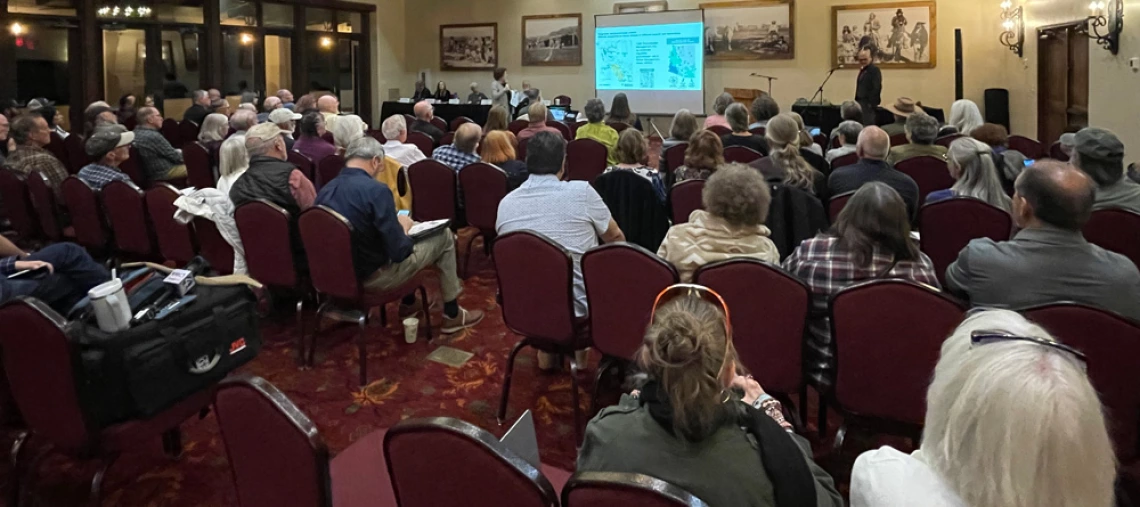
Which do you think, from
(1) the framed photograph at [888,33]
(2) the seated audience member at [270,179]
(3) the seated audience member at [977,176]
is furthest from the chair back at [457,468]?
(1) the framed photograph at [888,33]

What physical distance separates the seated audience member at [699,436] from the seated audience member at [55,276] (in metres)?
2.38

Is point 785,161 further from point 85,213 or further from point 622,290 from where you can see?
point 85,213

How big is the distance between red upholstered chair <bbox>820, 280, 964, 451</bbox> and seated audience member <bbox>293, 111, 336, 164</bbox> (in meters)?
4.95

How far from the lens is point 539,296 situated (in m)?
3.07

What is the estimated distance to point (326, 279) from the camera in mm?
3754

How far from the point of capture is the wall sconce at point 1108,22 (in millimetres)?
6602

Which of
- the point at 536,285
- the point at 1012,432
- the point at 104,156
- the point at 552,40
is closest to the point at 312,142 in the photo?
the point at 104,156

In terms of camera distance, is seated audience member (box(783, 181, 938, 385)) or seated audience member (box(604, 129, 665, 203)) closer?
seated audience member (box(783, 181, 938, 385))

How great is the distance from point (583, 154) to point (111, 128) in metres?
3.83

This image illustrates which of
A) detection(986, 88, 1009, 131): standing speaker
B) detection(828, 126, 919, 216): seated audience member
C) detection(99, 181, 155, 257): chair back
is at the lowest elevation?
detection(99, 181, 155, 257): chair back

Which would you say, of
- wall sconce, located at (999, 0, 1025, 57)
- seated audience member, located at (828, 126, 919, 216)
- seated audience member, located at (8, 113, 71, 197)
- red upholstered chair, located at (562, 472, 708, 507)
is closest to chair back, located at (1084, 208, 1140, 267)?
seated audience member, located at (828, 126, 919, 216)

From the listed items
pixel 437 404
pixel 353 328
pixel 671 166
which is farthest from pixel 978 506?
pixel 671 166

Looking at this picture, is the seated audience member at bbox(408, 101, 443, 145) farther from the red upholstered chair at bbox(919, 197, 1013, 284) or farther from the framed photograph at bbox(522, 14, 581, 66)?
the framed photograph at bbox(522, 14, 581, 66)

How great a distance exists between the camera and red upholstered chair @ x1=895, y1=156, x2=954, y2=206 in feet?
16.7
